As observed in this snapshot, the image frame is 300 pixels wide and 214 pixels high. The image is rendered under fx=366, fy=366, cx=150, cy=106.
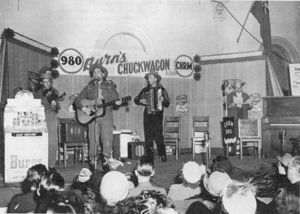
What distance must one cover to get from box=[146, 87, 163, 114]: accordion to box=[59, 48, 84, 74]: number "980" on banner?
2.59 metres

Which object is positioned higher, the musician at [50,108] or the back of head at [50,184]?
the musician at [50,108]

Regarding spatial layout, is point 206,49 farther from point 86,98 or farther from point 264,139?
point 86,98

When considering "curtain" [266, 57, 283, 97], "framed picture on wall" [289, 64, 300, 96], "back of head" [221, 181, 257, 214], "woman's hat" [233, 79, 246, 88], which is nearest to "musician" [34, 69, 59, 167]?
"back of head" [221, 181, 257, 214]

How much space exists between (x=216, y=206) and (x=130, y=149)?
485 centimetres

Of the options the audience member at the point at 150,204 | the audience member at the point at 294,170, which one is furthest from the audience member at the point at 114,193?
the audience member at the point at 294,170

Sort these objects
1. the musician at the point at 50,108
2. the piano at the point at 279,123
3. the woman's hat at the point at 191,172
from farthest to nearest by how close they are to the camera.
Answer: the piano at the point at 279,123
the musician at the point at 50,108
the woman's hat at the point at 191,172

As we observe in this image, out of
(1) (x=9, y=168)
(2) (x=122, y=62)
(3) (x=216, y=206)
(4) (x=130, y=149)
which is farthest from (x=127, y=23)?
(3) (x=216, y=206)

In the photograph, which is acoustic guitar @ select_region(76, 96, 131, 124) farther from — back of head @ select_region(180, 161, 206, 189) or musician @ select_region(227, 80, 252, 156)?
musician @ select_region(227, 80, 252, 156)

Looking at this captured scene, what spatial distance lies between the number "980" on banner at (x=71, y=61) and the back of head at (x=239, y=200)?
686 centimetres

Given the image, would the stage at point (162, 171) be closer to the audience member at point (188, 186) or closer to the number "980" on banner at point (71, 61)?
the audience member at point (188, 186)

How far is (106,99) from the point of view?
5.53 m

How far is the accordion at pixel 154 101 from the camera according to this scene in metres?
6.32

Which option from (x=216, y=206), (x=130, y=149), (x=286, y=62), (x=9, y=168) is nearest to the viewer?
(x=216, y=206)

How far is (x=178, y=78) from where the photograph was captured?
30.2ft
